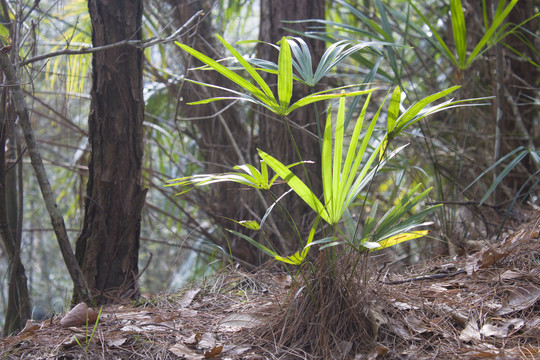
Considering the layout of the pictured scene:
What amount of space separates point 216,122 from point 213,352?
6.65 ft

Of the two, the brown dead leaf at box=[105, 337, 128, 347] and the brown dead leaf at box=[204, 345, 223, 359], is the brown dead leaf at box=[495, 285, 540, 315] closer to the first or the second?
the brown dead leaf at box=[204, 345, 223, 359]

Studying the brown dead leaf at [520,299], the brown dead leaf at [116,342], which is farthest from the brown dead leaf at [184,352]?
the brown dead leaf at [520,299]

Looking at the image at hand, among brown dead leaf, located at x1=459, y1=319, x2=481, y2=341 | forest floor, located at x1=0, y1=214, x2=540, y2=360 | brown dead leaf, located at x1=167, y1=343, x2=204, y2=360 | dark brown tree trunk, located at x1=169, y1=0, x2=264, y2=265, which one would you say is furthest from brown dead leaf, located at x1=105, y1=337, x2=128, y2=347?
dark brown tree trunk, located at x1=169, y1=0, x2=264, y2=265

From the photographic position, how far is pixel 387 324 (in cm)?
118

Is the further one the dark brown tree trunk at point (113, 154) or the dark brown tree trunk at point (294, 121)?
the dark brown tree trunk at point (294, 121)

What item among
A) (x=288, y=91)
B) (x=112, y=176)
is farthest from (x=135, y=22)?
(x=288, y=91)

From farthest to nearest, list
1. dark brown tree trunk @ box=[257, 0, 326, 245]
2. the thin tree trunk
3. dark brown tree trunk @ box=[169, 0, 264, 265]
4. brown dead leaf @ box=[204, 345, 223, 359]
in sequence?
dark brown tree trunk @ box=[169, 0, 264, 265] → dark brown tree trunk @ box=[257, 0, 326, 245] → the thin tree trunk → brown dead leaf @ box=[204, 345, 223, 359]

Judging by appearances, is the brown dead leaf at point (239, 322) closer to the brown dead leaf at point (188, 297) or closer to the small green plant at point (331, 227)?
the small green plant at point (331, 227)

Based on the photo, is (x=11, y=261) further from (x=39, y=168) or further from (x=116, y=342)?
(x=116, y=342)

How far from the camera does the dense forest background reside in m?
1.74

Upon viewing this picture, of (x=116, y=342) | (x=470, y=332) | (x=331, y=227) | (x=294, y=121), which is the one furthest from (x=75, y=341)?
(x=294, y=121)

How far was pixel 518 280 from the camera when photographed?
1.36 meters

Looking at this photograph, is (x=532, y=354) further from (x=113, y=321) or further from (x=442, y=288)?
(x=113, y=321)

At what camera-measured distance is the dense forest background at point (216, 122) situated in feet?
5.71
